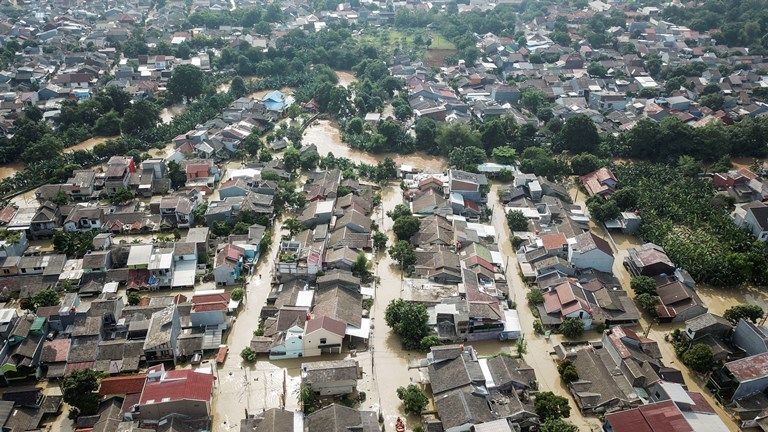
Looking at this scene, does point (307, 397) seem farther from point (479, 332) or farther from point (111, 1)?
point (111, 1)

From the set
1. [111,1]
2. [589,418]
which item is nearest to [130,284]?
[589,418]

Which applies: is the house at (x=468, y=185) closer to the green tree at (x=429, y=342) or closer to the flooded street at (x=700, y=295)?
the flooded street at (x=700, y=295)

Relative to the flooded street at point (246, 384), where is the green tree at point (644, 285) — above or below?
above

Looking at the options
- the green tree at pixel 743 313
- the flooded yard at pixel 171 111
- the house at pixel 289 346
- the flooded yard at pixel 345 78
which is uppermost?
the green tree at pixel 743 313

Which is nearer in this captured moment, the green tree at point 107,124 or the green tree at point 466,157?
the green tree at point 466,157

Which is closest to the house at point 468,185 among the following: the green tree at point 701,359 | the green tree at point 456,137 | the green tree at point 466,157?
the green tree at point 466,157

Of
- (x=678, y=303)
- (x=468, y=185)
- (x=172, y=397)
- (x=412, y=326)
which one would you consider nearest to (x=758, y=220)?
(x=678, y=303)
